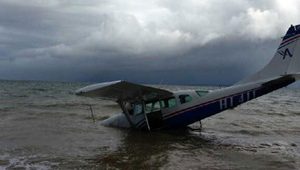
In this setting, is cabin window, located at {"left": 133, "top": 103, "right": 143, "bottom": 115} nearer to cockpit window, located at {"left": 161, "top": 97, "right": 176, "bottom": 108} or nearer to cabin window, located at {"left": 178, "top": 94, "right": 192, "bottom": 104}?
cockpit window, located at {"left": 161, "top": 97, "right": 176, "bottom": 108}

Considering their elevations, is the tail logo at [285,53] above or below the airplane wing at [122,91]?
above

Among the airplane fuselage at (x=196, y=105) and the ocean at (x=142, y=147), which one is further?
the airplane fuselage at (x=196, y=105)

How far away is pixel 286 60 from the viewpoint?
15.5 m

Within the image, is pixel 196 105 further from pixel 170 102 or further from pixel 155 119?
pixel 155 119

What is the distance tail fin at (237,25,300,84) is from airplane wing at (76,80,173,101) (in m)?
4.23

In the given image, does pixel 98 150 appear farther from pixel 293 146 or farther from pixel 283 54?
pixel 283 54

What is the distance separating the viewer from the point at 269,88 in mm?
15289

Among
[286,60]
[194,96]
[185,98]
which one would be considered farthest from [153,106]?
[286,60]

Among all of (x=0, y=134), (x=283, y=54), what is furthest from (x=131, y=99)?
(x=283, y=54)

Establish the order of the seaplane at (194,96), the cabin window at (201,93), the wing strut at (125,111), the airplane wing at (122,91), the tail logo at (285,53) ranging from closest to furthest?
the airplane wing at (122,91), the seaplane at (194,96), the tail logo at (285,53), the cabin window at (201,93), the wing strut at (125,111)

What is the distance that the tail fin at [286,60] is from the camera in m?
15.2

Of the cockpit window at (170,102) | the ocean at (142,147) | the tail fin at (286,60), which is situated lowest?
the ocean at (142,147)

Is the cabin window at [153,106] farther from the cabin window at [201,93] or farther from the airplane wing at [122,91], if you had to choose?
the cabin window at [201,93]

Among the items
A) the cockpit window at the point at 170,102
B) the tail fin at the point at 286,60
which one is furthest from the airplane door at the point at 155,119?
the tail fin at the point at 286,60
